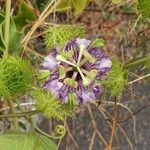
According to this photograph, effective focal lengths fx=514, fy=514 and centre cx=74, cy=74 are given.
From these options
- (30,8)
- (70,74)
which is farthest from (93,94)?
(30,8)

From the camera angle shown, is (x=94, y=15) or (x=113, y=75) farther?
(x=94, y=15)

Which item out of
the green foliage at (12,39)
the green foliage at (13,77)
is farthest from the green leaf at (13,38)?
the green foliage at (13,77)

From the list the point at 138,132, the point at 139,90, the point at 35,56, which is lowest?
the point at 138,132

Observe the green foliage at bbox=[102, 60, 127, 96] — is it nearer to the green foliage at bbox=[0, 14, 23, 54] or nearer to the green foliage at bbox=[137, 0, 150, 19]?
the green foliage at bbox=[137, 0, 150, 19]

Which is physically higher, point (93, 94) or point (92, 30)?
point (92, 30)

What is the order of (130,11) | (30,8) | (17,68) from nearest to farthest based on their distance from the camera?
(17,68) < (30,8) < (130,11)

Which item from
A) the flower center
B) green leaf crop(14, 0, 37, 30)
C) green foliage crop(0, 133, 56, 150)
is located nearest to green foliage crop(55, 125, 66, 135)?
green foliage crop(0, 133, 56, 150)

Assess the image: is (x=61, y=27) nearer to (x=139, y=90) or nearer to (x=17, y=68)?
(x=17, y=68)
